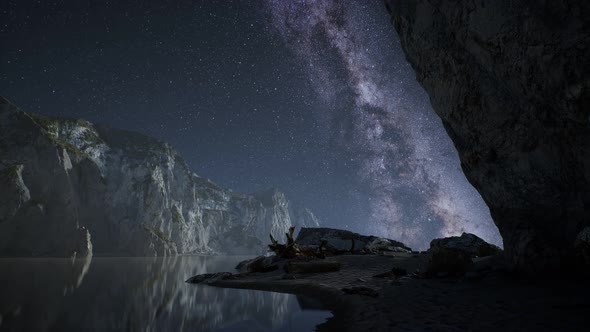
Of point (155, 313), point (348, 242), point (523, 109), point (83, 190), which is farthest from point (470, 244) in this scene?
point (83, 190)

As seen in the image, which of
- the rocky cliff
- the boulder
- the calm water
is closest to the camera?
the calm water

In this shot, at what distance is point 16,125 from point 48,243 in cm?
3596

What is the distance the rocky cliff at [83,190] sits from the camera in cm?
7825

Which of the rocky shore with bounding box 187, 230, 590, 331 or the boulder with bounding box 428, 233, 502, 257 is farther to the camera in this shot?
the boulder with bounding box 428, 233, 502, 257

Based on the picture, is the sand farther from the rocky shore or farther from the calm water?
the calm water

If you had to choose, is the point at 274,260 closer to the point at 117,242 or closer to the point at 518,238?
the point at 518,238

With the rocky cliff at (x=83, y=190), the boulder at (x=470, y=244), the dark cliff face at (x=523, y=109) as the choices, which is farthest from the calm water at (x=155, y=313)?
the rocky cliff at (x=83, y=190)

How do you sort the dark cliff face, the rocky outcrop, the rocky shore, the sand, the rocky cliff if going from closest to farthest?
the sand
the rocky shore
the dark cliff face
the rocky outcrop
the rocky cliff

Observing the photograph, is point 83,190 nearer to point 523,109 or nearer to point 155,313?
point 155,313

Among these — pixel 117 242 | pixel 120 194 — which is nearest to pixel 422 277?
pixel 117 242

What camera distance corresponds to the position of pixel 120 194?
13825 cm

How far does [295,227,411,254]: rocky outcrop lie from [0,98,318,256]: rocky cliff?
76.0m

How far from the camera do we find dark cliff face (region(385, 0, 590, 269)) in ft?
27.6

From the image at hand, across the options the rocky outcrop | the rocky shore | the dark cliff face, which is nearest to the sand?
the rocky shore
